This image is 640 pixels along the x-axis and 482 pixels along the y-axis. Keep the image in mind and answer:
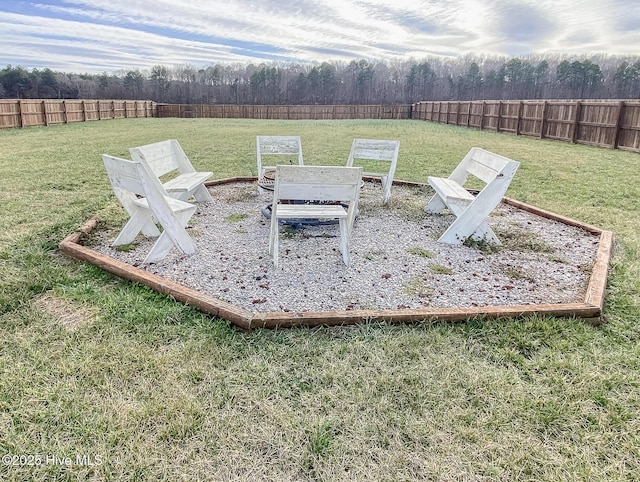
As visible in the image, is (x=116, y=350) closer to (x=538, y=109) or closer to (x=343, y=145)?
(x=343, y=145)

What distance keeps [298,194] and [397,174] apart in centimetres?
534

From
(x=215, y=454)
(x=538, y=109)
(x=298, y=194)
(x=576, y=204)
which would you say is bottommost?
(x=215, y=454)

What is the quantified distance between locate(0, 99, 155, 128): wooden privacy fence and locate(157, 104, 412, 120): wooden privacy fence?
5777 millimetres

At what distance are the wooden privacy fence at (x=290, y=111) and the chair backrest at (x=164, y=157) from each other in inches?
1280

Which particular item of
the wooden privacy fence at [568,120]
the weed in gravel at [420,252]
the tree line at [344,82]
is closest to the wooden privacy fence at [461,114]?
the wooden privacy fence at [568,120]

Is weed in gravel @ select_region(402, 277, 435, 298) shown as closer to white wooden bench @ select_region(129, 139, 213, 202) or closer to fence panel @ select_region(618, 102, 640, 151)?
white wooden bench @ select_region(129, 139, 213, 202)

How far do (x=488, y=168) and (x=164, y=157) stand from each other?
157 inches

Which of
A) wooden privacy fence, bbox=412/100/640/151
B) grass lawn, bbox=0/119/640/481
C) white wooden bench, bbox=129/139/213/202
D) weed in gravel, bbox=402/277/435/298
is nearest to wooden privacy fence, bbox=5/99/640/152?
wooden privacy fence, bbox=412/100/640/151

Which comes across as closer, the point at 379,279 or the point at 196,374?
the point at 196,374

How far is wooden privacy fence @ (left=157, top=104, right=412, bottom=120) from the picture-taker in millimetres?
37031

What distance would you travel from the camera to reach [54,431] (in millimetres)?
1830

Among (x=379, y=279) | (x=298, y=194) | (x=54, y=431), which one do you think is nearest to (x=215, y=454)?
(x=54, y=431)

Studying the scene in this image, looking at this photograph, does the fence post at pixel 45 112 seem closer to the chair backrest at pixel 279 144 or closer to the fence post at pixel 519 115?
the chair backrest at pixel 279 144

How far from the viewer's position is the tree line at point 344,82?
47031 millimetres
